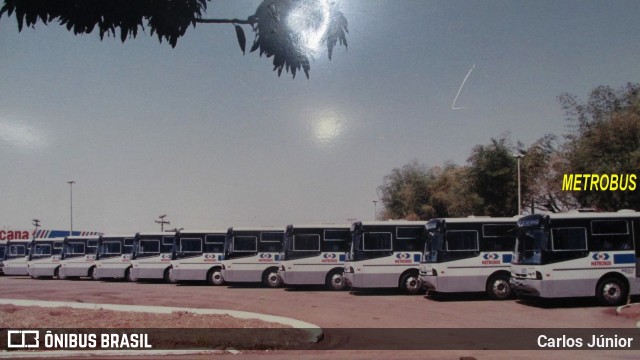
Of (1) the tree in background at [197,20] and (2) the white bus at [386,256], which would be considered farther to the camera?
(2) the white bus at [386,256]

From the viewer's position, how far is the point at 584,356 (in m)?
9.67

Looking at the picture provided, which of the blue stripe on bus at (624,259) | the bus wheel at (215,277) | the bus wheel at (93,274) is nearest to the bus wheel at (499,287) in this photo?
the blue stripe on bus at (624,259)

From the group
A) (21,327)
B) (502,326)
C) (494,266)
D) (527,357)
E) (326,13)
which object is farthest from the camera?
(494,266)

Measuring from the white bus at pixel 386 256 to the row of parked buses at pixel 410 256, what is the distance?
39mm

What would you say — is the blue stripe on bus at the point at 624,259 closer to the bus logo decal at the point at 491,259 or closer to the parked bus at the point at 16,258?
the bus logo decal at the point at 491,259

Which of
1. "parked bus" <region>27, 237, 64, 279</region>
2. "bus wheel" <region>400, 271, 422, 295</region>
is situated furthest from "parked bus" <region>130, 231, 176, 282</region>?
"bus wheel" <region>400, 271, 422, 295</region>

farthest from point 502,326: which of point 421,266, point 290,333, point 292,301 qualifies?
point 292,301

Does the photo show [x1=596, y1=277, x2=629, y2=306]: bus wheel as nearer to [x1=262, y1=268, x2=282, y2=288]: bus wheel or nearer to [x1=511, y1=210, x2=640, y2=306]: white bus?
[x1=511, y1=210, x2=640, y2=306]: white bus

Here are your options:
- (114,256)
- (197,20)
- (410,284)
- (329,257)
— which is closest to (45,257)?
(114,256)

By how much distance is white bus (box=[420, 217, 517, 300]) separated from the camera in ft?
62.0

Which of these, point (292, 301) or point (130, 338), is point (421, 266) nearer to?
point (292, 301)

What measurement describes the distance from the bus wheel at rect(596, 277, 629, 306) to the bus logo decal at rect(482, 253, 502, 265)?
336cm

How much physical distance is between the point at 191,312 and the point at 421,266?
879 centimetres

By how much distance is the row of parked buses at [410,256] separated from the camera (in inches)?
665
